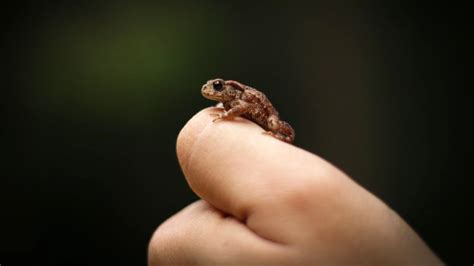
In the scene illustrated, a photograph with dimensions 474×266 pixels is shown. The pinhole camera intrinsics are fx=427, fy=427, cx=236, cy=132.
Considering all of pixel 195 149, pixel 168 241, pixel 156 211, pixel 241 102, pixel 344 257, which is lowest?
pixel 156 211

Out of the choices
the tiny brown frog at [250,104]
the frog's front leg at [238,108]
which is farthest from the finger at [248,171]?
the tiny brown frog at [250,104]

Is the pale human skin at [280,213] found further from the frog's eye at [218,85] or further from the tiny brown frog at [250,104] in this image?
the frog's eye at [218,85]

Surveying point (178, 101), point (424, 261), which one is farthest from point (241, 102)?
point (178, 101)

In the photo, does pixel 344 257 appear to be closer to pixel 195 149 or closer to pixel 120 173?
pixel 195 149

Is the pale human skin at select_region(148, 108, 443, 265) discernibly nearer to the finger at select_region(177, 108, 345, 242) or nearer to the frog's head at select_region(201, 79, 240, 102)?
the finger at select_region(177, 108, 345, 242)

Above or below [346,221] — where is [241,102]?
above

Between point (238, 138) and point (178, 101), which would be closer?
point (238, 138)

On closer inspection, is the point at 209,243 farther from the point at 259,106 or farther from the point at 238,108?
the point at 259,106
